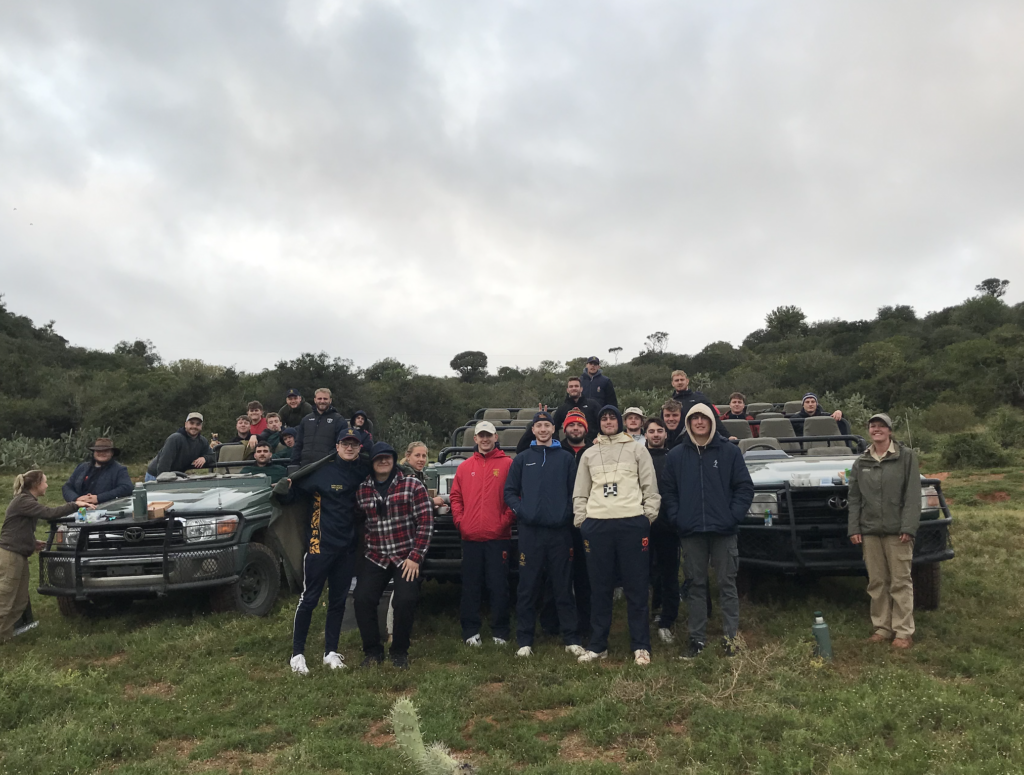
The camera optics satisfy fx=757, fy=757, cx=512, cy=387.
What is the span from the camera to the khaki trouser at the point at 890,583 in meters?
5.36

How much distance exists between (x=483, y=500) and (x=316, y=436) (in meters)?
2.59

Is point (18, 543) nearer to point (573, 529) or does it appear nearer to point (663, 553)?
point (573, 529)

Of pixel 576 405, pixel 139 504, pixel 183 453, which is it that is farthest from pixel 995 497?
pixel 139 504

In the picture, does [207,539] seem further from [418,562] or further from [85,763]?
[85,763]

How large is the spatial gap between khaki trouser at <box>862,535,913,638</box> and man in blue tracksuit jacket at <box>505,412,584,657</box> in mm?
2201

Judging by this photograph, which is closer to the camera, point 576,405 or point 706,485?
point 706,485

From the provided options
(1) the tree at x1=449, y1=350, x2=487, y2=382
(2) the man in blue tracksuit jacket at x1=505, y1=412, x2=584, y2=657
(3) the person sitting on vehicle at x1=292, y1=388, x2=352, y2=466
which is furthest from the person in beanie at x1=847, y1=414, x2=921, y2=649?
(1) the tree at x1=449, y1=350, x2=487, y2=382

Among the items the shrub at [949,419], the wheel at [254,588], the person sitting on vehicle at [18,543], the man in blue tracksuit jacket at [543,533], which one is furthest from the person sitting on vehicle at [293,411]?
the shrub at [949,419]

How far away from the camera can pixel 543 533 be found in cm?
556

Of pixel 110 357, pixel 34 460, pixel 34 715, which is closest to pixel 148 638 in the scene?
pixel 34 715

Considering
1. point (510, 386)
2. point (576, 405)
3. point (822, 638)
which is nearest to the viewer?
point (822, 638)

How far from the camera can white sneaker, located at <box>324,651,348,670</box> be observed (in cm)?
525

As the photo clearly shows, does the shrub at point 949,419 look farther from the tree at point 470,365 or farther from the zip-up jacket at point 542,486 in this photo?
the tree at point 470,365

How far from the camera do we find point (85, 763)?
3.95 m
